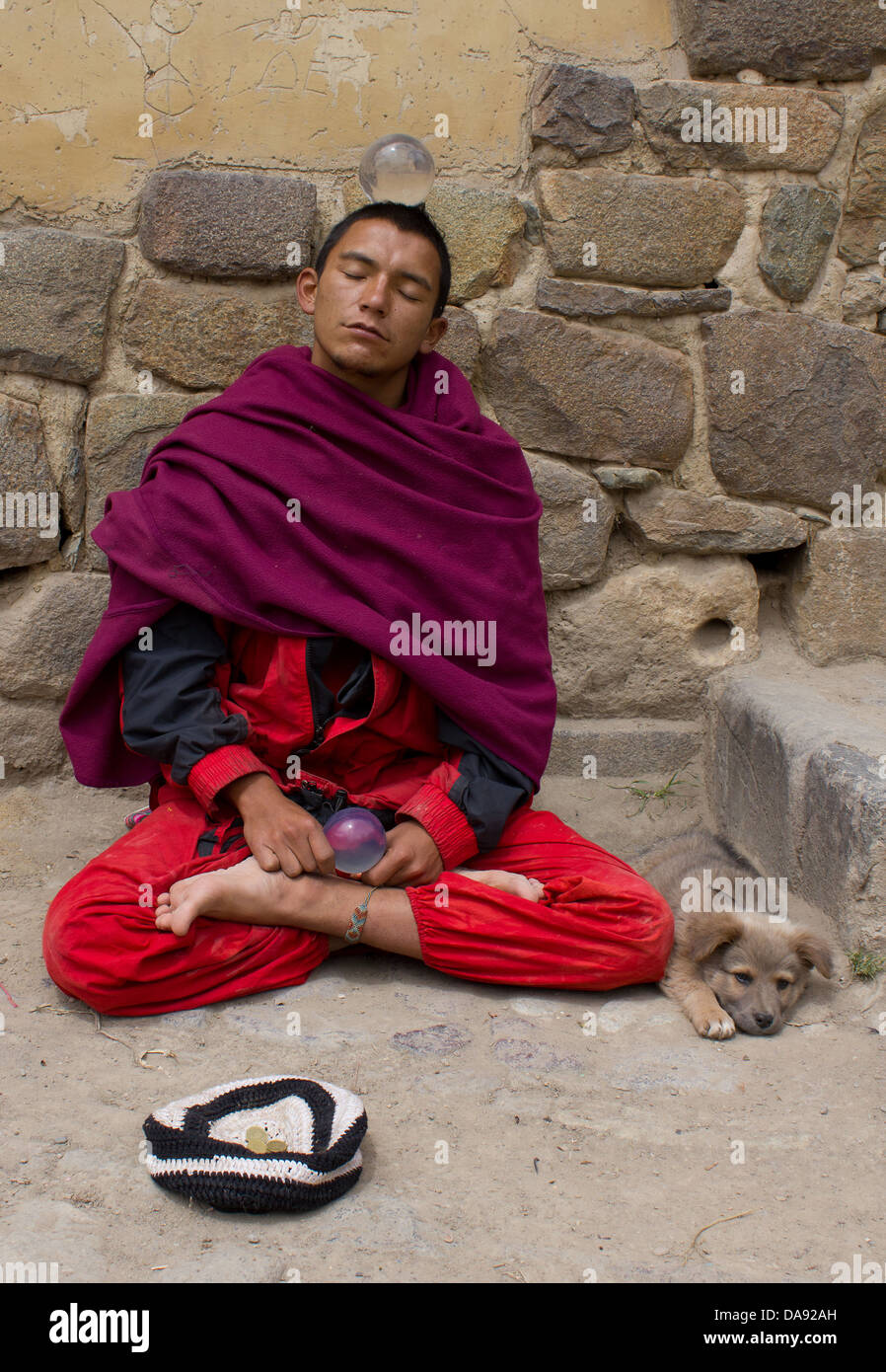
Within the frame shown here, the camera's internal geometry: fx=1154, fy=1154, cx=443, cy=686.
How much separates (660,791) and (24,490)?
1988mm

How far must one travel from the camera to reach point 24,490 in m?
3.06

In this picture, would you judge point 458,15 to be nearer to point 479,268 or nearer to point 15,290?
point 479,268

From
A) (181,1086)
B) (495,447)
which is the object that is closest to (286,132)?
(495,447)

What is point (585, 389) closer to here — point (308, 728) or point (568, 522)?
point (568, 522)

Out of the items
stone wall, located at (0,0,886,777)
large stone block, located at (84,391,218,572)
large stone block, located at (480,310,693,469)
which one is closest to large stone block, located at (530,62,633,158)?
stone wall, located at (0,0,886,777)

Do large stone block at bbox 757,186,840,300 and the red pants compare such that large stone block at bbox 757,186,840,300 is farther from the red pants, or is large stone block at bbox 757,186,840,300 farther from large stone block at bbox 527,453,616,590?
the red pants

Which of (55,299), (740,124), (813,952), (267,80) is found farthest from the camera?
(740,124)

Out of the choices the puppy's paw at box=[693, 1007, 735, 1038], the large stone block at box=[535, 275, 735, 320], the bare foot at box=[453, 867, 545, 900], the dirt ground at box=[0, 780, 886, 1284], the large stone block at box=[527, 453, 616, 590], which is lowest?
the puppy's paw at box=[693, 1007, 735, 1038]

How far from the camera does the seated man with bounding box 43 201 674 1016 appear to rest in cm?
249

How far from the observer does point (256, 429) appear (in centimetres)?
271

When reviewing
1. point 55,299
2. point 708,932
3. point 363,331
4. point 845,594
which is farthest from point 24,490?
point 845,594

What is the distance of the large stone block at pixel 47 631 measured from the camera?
311cm

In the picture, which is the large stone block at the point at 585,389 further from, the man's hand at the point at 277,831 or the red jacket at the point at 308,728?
the man's hand at the point at 277,831

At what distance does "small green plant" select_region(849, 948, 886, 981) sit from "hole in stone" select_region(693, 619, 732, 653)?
1.19 meters
